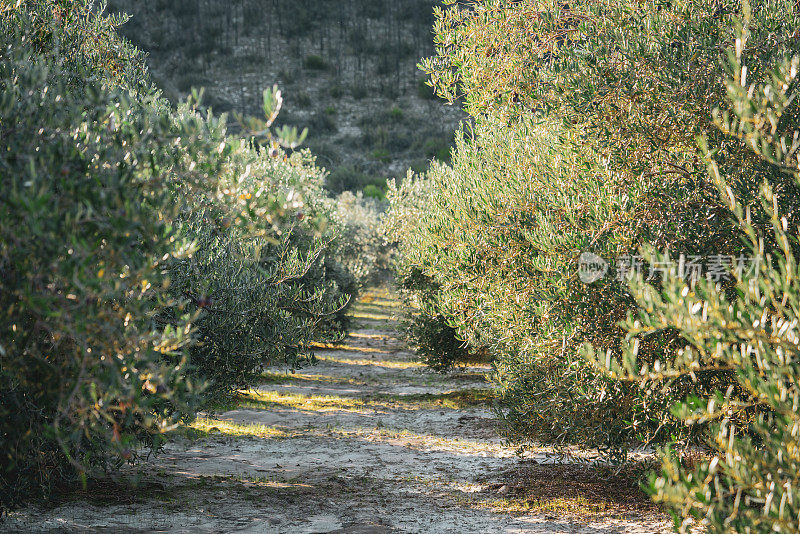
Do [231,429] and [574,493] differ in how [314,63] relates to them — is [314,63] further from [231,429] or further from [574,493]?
[574,493]

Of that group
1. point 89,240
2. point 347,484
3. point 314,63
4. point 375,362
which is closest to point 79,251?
point 89,240

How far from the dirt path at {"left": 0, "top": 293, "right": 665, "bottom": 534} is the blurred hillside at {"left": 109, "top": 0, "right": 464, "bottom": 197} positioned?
174ft

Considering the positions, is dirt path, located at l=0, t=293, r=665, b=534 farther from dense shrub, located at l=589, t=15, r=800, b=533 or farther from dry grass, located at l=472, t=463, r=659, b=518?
dense shrub, located at l=589, t=15, r=800, b=533

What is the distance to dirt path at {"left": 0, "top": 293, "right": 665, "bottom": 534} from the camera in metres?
8.89

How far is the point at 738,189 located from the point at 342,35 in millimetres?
90064

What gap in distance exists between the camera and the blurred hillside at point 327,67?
7312cm

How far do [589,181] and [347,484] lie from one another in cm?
674

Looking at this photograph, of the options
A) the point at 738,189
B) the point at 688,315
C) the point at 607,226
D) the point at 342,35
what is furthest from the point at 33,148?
the point at 342,35

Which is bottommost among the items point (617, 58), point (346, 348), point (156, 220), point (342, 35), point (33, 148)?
point (346, 348)

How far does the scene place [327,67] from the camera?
85.5 meters

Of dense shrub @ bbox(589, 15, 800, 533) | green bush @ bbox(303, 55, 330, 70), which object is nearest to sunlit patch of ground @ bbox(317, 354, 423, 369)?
dense shrub @ bbox(589, 15, 800, 533)

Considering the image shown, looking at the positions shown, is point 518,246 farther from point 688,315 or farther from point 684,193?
point 688,315

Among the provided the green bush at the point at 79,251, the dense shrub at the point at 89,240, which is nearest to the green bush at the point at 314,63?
the dense shrub at the point at 89,240

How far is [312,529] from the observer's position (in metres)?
8.76
